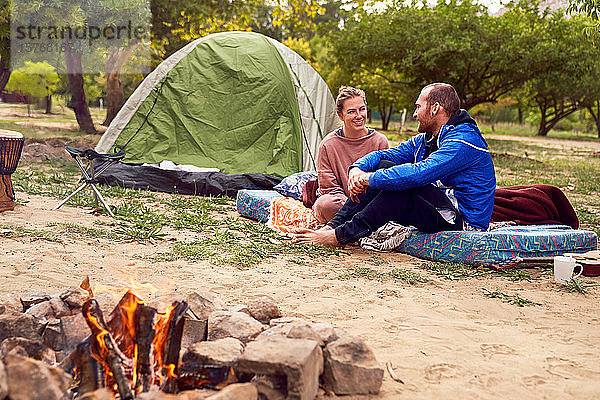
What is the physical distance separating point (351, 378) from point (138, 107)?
682 centimetres

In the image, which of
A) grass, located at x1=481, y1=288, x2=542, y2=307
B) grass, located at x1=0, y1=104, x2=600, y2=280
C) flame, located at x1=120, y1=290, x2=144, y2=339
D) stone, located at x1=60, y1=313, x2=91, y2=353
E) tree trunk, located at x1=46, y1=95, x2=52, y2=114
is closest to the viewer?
flame, located at x1=120, y1=290, x2=144, y2=339

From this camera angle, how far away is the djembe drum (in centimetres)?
544

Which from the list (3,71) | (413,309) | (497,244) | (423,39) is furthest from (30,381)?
(423,39)

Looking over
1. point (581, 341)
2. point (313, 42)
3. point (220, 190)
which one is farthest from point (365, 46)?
point (313, 42)

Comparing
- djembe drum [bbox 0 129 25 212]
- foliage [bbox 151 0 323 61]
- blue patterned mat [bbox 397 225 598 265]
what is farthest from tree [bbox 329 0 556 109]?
djembe drum [bbox 0 129 25 212]

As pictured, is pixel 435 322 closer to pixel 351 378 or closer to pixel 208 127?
pixel 351 378

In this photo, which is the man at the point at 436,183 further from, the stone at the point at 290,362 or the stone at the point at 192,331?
the stone at the point at 290,362

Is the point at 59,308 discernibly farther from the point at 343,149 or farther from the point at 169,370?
the point at 343,149

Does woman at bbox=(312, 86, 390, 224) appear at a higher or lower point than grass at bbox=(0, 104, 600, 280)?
higher

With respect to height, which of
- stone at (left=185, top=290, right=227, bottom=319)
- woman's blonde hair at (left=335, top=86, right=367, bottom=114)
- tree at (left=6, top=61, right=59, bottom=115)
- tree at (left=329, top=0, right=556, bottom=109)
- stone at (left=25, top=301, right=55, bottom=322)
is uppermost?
tree at (left=329, top=0, right=556, bottom=109)

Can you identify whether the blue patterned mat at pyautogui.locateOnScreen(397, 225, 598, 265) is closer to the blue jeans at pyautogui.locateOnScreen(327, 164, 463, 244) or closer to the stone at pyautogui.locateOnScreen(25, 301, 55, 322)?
the blue jeans at pyautogui.locateOnScreen(327, 164, 463, 244)

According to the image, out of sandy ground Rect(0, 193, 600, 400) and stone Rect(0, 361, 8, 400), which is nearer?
stone Rect(0, 361, 8, 400)

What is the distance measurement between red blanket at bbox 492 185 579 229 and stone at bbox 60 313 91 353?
3.64m

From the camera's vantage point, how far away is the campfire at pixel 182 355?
196 cm
